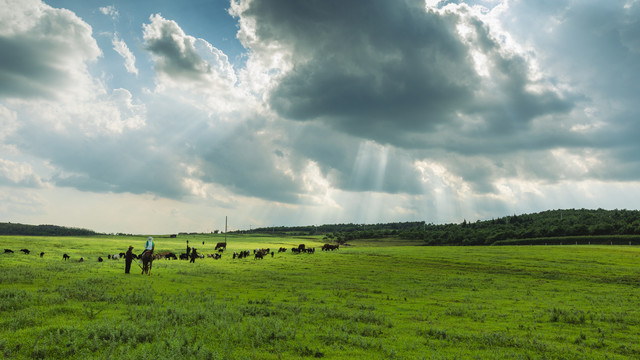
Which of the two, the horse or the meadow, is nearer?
the meadow

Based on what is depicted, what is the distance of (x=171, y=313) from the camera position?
16.0 meters

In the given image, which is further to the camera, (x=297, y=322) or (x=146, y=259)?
(x=146, y=259)

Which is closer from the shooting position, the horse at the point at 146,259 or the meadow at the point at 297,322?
the meadow at the point at 297,322

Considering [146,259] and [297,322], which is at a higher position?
[146,259]

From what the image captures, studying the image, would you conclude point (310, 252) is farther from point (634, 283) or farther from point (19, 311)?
point (19, 311)

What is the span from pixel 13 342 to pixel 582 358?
20.0 metres

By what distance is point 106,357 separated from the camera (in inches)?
410

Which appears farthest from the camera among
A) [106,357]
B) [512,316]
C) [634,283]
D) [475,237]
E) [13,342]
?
[475,237]

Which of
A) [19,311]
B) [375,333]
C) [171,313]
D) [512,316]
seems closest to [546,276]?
[512,316]

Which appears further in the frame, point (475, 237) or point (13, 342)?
point (475, 237)

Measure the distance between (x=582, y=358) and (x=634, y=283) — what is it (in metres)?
33.3

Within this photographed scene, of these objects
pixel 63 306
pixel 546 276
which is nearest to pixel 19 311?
pixel 63 306

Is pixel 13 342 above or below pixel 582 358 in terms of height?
above

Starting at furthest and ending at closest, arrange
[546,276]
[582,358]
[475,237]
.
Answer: [475,237] < [546,276] < [582,358]
